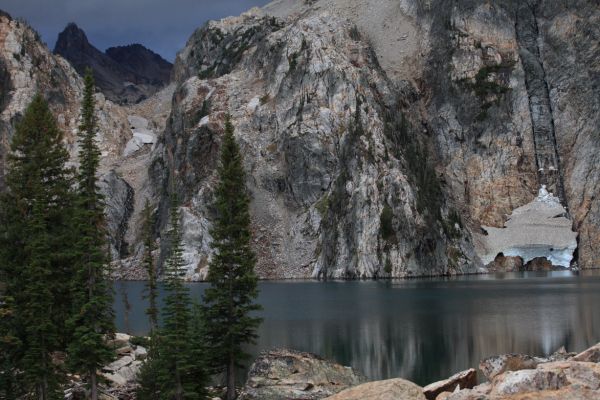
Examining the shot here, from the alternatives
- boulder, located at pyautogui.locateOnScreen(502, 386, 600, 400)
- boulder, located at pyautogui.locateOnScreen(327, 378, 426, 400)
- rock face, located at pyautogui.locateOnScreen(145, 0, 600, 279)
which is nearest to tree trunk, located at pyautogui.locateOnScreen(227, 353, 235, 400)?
boulder, located at pyautogui.locateOnScreen(327, 378, 426, 400)

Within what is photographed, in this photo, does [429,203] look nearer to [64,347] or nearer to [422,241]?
[422,241]

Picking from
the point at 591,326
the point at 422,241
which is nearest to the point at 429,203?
the point at 422,241

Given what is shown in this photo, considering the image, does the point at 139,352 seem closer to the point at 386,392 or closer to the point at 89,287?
the point at 89,287

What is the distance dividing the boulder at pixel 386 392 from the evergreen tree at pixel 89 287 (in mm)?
13289

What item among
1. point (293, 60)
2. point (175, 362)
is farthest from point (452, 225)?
point (175, 362)

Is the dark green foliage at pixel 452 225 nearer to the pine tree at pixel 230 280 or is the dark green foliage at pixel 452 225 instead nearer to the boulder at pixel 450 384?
the pine tree at pixel 230 280

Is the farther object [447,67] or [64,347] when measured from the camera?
[447,67]

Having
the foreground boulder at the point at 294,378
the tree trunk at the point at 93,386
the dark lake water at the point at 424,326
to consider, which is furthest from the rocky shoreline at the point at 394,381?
the dark lake water at the point at 424,326

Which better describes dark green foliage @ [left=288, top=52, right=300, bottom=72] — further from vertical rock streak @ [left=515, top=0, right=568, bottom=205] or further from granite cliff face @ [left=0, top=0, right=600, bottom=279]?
vertical rock streak @ [left=515, top=0, right=568, bottom=205]

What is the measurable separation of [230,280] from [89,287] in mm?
8426

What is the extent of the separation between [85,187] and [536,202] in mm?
162945

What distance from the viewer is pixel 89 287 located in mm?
30812

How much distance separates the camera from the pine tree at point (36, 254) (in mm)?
29797

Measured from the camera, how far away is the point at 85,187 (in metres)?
33.1
